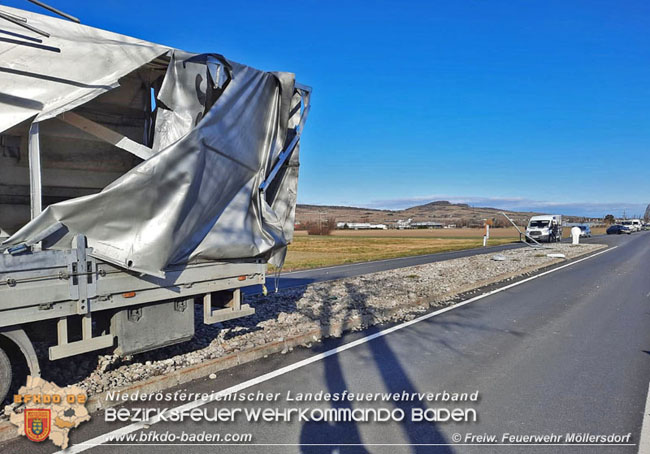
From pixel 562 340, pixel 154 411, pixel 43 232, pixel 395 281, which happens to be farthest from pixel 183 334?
pixel 395 281

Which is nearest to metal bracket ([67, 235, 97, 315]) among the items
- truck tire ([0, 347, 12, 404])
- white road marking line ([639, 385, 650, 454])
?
truck tire ([0, 347, 12, 404])

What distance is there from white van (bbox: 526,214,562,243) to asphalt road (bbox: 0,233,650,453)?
3597 centimetres

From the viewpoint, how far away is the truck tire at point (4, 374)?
417 centimetres

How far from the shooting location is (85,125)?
208 inches

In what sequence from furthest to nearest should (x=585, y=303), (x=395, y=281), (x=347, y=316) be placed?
1. (x=395, y=281)
2. (x=585, y=303)
3. (x=347, y=316)

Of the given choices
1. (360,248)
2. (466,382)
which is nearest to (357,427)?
(466,382)

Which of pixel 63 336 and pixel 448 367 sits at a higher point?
pixel 63 336

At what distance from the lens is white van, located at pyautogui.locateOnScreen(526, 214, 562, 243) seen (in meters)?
43.0

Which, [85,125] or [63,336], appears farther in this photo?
[85,125]

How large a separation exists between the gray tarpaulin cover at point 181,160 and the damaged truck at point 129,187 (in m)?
0.01

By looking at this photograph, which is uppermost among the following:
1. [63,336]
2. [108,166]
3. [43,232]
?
[108,166]

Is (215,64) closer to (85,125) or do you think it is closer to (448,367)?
(85,125)

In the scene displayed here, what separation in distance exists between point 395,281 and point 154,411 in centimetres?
998

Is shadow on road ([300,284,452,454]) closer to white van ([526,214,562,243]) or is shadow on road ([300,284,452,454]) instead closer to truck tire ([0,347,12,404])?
truck tire ([0,347,12,404])
